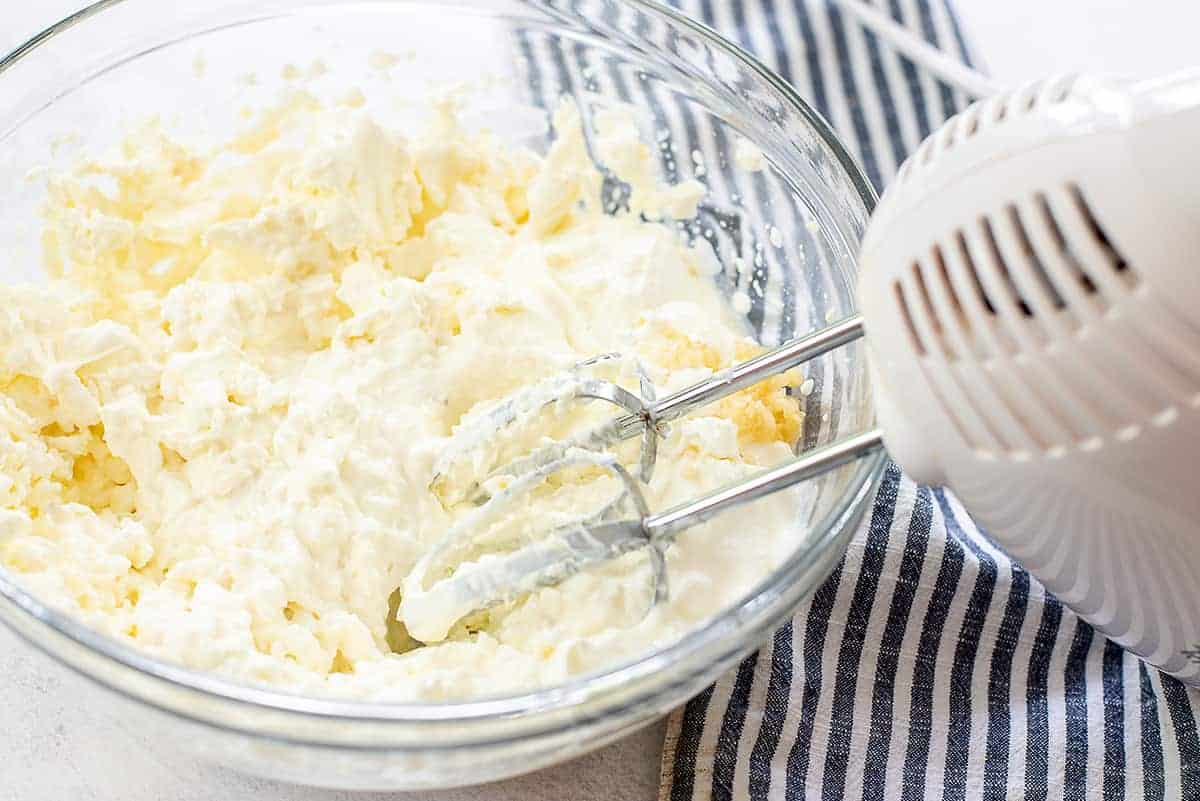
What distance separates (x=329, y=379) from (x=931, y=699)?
0.67 metres

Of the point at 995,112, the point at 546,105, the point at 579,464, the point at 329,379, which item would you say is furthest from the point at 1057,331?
the point at 546,105

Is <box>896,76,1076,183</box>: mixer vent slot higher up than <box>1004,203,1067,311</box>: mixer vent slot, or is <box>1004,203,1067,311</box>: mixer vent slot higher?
<box>896,76,1076,183</box>: mixer vent slot

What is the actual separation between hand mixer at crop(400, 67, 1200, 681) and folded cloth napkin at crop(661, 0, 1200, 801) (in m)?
0.29

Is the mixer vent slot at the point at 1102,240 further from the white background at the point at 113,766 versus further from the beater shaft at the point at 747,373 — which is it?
the white background at the point at 113,766

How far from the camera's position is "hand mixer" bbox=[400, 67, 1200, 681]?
720 millimetres

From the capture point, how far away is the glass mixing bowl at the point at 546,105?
106 centimetres

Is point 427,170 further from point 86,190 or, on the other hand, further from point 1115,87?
point 1115,87

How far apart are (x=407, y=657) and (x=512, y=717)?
0.20 meters

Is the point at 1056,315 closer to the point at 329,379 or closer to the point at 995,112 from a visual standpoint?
the point at 995,112

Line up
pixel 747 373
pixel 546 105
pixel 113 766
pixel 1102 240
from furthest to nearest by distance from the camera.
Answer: pixel 546 105, pixel 113 766, pixel 747 373, pixel 1102 240

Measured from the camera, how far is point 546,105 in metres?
1.52

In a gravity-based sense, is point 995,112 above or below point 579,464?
above

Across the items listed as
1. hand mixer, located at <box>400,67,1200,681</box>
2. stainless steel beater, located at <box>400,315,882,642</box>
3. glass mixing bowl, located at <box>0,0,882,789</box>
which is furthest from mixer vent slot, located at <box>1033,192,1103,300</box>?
glass mixing bowl, located at <box>0,0,882,789</box>

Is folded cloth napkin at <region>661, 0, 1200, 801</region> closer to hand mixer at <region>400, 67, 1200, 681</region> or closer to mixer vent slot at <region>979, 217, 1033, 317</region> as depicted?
hand mixer at <region>400, 67, 1200, 681</region>
